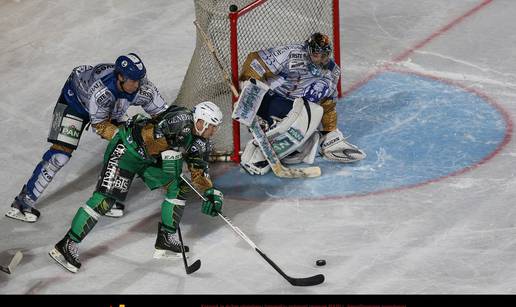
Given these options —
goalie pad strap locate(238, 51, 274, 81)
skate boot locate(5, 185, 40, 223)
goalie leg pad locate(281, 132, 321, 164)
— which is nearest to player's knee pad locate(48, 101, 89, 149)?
skate boot locate(5, 185, 40, 223)

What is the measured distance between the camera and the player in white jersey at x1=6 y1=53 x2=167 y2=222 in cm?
723

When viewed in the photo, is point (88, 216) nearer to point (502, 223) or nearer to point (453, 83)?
point (502, 223)

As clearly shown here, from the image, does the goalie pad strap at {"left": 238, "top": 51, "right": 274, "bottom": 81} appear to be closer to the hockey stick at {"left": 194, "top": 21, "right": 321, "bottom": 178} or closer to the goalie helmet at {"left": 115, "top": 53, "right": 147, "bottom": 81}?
the hockey stick at {"left": 194, "top": 21, "right": 321, "bottom": 178}

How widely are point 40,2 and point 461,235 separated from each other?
5046mm

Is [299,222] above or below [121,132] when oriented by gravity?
below

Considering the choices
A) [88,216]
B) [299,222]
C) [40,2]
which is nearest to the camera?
[88,216]

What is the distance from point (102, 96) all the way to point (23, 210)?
886 mm

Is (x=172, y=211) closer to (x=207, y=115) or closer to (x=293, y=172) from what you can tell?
(x=207, y=115)

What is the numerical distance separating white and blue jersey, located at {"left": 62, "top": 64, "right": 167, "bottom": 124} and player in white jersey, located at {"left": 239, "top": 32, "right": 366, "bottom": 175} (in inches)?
25.1

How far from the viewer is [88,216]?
22.2 ft

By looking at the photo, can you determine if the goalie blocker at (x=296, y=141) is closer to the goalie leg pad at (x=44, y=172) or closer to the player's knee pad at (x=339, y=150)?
the player's knee pad at (x=339, y=150)

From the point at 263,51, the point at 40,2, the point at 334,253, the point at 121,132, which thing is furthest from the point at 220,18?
the point at 40,2

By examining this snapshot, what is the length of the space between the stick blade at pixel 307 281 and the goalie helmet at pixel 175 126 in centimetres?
100

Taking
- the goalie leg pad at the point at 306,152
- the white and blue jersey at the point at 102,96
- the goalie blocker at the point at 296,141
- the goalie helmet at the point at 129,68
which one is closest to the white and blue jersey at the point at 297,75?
the goalie blocker at the point at 296,141
